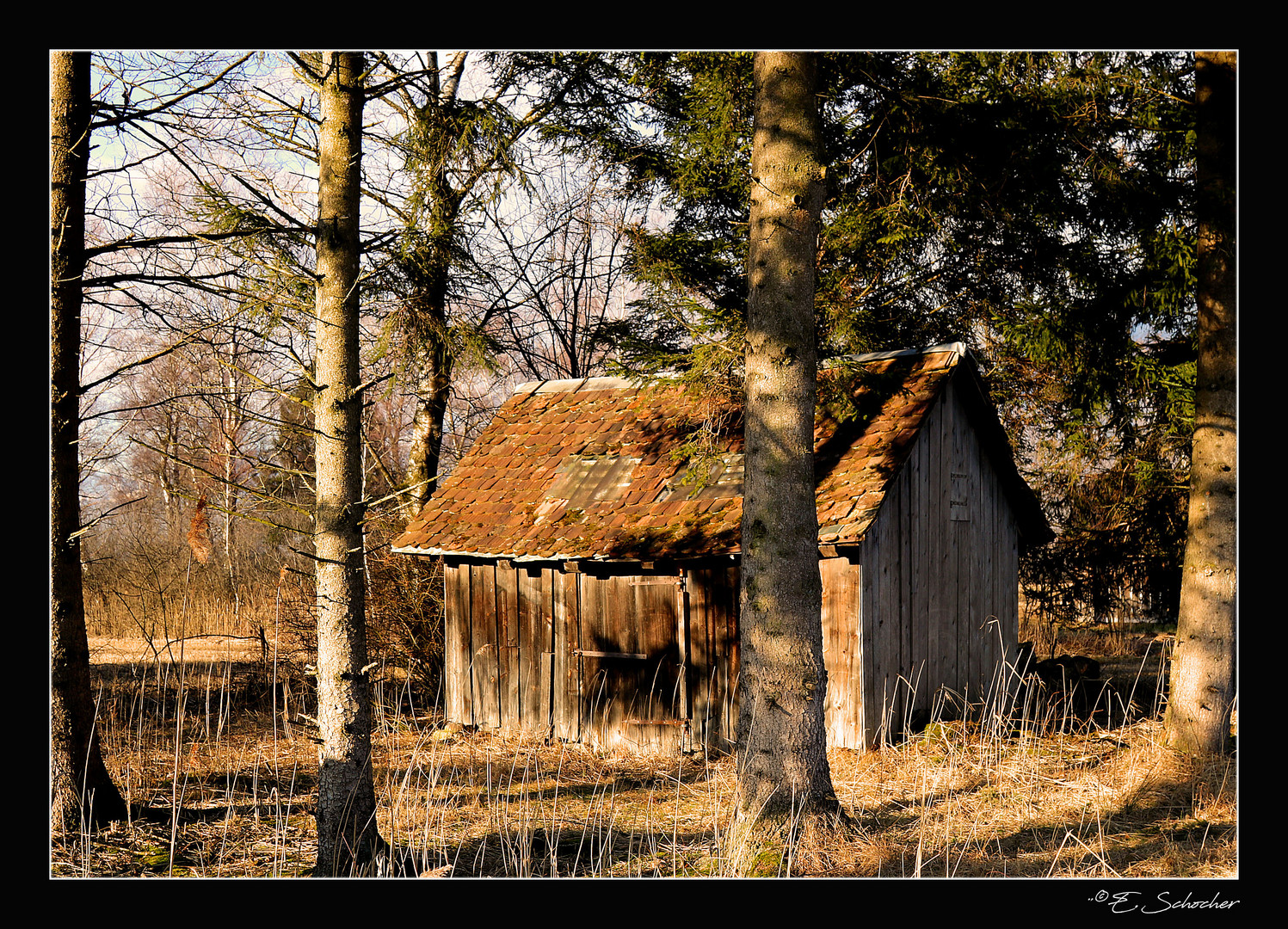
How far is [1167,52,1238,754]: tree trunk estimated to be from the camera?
914 centimetres

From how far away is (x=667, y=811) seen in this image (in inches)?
336

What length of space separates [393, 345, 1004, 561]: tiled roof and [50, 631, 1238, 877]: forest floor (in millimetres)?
2352

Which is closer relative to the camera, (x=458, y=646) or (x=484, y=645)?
(x=484, y=645)

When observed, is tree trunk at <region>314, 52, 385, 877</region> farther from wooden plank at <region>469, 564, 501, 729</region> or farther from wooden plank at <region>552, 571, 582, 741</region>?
wooden plank at <region>469, 564, 501, 729</region>

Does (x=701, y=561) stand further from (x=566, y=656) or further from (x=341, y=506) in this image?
(x=341, y=506)

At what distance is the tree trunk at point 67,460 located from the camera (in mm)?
6898

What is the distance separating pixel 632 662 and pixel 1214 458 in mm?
6435

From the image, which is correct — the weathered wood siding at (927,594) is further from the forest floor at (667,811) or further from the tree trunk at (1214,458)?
the tree trunk at (1214,458)

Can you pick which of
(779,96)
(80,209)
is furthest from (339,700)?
(779,96)

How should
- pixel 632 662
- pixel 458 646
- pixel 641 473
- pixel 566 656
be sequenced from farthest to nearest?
pixel 458 646, pixel 641 473, pixel 566 656, pixel 632 662

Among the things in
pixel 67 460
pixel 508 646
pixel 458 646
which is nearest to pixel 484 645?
pixel 508 646

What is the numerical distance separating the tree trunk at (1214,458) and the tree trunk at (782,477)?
483 cm

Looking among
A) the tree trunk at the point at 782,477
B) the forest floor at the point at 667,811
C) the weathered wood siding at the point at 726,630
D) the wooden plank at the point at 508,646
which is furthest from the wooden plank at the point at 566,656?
the tree trunk at the point at 782,477

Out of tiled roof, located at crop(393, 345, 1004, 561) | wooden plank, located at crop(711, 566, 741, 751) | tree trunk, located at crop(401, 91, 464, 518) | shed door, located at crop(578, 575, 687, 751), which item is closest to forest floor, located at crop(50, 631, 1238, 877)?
shed door, located at crop(578, 575, 687, 751)
